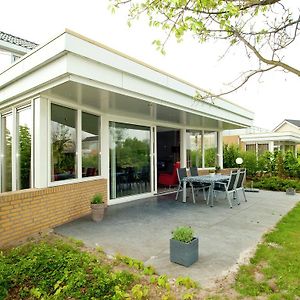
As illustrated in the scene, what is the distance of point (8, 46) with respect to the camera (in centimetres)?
1036

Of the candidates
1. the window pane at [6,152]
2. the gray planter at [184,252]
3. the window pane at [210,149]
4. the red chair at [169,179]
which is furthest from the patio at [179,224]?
the window pane at [210,149]

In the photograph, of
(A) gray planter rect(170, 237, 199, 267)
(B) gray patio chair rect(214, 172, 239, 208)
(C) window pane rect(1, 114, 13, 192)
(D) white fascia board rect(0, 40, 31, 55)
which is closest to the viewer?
(A) gray planter rect(170, 237, 199, 267)

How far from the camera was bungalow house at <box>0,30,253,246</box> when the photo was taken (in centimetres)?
445

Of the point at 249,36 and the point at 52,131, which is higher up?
the point at 249,36

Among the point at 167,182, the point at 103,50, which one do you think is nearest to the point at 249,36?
the point at 103,50

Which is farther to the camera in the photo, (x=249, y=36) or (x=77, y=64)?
(x=77, y=64)

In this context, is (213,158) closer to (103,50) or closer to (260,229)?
(260,229)

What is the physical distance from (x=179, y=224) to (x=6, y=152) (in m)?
5.10

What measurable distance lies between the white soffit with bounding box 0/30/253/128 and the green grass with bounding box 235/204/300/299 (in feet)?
12.1

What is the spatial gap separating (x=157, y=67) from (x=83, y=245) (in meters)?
4.00

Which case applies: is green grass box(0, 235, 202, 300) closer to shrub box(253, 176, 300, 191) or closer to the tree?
the tree

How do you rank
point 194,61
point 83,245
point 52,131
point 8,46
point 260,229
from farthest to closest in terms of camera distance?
point 8,46
point 52,131
point 260,229
point 194,61
point 83,245

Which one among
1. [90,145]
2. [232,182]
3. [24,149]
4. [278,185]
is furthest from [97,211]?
[278,185]

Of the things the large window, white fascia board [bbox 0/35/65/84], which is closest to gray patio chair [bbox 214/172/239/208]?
the large window
